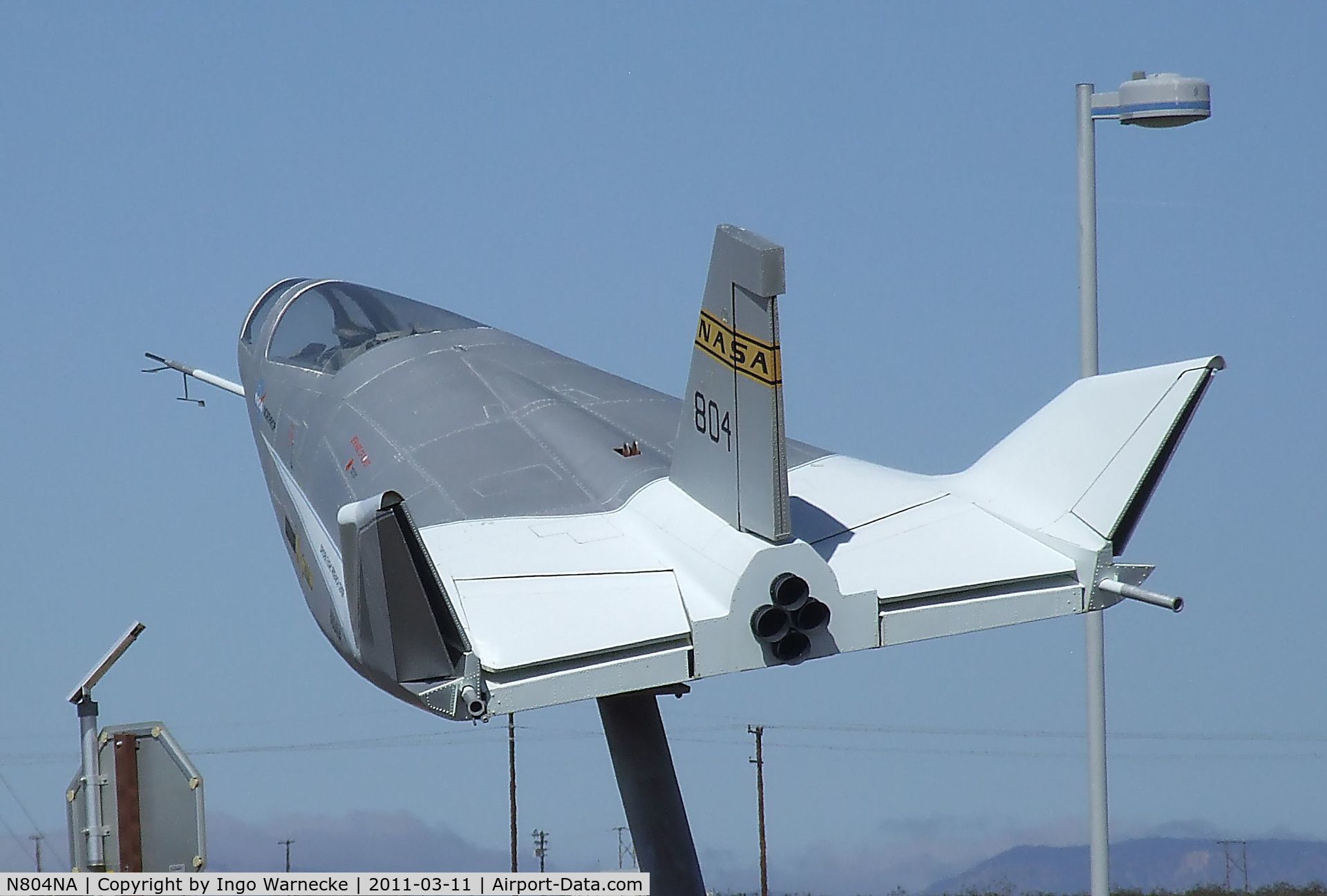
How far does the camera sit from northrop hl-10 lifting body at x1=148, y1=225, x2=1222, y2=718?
10539mm

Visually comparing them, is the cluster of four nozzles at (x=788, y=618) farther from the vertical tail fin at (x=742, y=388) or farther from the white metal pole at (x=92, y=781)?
the white metal pole at (x=92, y=781)

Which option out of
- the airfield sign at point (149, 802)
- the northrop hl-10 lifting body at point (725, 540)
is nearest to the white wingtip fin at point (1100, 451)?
the northrop hl-10 lifting body at point (725, 540)

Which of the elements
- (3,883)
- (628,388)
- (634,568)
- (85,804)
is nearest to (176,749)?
(85,804)

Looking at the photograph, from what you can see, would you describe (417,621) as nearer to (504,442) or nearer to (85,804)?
(85,804)

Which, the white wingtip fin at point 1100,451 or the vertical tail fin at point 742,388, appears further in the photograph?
the white wingtip fin at point 1100,451

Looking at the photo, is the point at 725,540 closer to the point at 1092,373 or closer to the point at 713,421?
the point at 713,421

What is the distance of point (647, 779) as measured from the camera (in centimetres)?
1432

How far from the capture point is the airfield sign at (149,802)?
8203mm

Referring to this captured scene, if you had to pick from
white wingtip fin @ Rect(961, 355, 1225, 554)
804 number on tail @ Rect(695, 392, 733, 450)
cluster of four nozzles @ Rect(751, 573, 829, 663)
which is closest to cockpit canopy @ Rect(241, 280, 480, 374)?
804 number on tail @ Rect(695, 392, 733, 450)

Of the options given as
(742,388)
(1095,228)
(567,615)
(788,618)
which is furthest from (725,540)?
(1095,228)

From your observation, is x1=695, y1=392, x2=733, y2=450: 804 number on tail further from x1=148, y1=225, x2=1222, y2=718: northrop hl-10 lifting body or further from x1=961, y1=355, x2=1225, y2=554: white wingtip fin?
x1=961, y1=355, x2=1225, y2=554: white wingtip fin

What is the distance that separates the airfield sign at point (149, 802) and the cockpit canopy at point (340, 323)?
10.2m

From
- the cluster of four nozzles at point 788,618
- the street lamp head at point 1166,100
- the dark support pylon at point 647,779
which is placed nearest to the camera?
the cluster of four nozzles at point 788,618

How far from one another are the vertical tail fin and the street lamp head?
5535 mm
